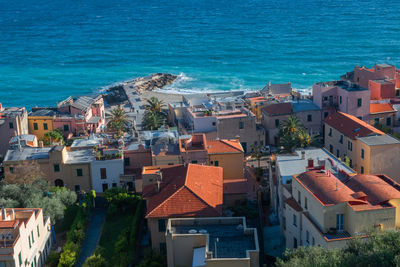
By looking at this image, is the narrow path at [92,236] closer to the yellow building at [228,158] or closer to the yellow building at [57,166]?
the yellow building at [57,166]

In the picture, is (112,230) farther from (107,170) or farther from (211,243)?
(211,243)

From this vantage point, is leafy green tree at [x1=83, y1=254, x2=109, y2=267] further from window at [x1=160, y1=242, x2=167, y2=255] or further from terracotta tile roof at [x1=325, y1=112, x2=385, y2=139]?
terracotta tile roof at [x1=325, y1=112, x2=385, y2=139]

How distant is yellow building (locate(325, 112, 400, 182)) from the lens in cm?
5062

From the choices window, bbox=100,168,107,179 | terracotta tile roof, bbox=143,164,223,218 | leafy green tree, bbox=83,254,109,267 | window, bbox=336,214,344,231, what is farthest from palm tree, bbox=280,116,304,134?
leafy green tree, bbox=83,254,109,267

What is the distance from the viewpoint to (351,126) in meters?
56.1

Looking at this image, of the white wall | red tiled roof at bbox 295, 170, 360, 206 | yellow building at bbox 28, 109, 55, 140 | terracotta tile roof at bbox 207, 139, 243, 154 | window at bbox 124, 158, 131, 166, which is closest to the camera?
red tiled roof at bbox 295, 170, 360, 206

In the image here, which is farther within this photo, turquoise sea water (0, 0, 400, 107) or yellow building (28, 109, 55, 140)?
turquoise sea water (0, 0, 400, 107)

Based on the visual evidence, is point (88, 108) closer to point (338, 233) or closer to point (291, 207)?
point (291, 207)

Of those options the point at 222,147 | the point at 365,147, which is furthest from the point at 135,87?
the point at 365,147

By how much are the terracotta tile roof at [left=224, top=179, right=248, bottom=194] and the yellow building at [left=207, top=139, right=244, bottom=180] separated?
3400 millimetres

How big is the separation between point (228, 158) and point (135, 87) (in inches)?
2369

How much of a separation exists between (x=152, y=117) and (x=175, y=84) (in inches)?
1960

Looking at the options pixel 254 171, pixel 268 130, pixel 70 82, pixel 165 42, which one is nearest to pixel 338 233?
pixel 254 171

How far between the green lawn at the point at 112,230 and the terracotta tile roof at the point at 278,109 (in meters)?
27.1
